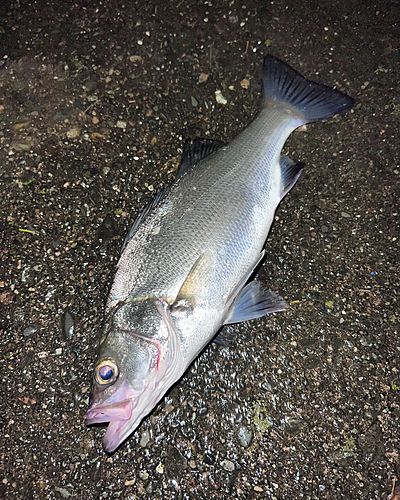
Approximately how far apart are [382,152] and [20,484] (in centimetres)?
330

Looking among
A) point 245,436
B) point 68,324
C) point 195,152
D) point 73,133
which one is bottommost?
point 68,324

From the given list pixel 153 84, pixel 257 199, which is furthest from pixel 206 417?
pixel 153 84

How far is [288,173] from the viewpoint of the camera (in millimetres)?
2531

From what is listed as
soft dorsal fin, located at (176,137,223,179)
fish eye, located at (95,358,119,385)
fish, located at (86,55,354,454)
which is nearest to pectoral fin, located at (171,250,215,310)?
fish, located at (86,55,354,454)

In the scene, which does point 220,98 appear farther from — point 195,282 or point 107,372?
point 107,372

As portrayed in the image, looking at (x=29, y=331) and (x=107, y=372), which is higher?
(x=107, y=372)

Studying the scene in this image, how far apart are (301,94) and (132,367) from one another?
2293 mm

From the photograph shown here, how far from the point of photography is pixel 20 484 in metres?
2.15

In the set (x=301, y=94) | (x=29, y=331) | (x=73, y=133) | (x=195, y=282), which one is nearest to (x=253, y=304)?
(x=195, y=282)

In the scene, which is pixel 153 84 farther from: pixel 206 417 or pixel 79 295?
pixel 206 417

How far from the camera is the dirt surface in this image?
2166mm

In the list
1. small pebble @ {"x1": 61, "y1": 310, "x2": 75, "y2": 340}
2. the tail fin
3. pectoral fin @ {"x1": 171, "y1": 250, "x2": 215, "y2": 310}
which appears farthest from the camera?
the tail fin

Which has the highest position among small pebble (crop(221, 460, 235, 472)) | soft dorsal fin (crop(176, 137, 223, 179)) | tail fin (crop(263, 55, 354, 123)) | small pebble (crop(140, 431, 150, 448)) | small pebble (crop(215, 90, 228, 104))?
tail fin (crop(263, 55, 354, 123))

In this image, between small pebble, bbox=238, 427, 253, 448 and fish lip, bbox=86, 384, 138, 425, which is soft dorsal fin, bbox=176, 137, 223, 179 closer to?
fish lip, bbox=86, 384, 138, 425
